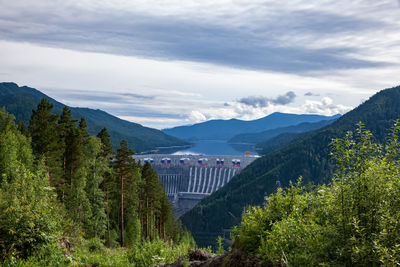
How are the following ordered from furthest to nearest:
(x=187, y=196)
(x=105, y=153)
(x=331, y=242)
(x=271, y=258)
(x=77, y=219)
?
(x=187, y=196) → (x=105, y=153) → (x=77, y=219) → (x=271, y=258) → (x=331, y=242)

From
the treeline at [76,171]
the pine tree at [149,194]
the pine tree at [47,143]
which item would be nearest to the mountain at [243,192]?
the pine tree at [149,194]

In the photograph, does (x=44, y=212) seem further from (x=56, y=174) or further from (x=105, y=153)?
(x=105, y=153)

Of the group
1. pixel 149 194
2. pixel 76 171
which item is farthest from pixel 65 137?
pixel 149 194

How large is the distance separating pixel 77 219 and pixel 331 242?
29641 millimetres

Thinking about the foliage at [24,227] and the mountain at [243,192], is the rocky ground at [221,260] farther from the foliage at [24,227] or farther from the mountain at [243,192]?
the mountain at [243,192]

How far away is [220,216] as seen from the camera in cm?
14800

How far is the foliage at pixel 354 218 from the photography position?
735 centimetres

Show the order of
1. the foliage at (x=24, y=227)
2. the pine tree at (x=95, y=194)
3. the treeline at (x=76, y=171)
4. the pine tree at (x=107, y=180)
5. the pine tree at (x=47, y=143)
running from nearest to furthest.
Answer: the foliage at (x=24, y=227) → the treeline at (x=76, y=171) → the pine tree at (x=47, y=143) → the pine tree at (x=95, y=194) → the pine tree at (x=107, y=180)

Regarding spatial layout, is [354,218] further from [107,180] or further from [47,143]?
[107,180]

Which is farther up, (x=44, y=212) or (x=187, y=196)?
(x=44, y=212)

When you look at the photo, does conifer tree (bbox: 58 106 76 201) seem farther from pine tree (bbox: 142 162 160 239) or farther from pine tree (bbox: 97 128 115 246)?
pine tree (bbox: 142 162 160 239)

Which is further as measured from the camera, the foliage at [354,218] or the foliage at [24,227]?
Answer: the foliage at [24,227]

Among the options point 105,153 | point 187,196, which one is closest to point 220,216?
point 187,196

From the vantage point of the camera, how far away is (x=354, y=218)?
7203 mm
